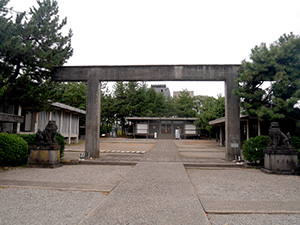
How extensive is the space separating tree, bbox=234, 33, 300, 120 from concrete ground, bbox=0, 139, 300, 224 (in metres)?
2.46

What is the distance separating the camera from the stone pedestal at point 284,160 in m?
7.05

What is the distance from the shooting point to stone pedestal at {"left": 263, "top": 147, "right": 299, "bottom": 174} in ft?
23.1

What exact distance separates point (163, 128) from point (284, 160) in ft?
101

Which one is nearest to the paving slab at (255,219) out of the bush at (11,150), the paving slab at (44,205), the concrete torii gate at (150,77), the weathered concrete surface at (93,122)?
the paving slab at (44,205)

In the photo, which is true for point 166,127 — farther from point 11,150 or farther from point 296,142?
point 11,150

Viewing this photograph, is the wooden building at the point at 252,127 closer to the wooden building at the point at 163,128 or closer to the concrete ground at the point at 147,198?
the concrete ground at the point at 147,198

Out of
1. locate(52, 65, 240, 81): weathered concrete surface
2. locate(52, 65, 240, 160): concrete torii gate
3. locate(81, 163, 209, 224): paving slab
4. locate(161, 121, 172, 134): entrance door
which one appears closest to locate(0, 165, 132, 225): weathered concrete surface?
locate(81, 163, 209, 224): paving slab

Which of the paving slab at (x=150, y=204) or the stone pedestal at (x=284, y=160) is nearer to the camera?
the paving slab at (x=150, y=204)

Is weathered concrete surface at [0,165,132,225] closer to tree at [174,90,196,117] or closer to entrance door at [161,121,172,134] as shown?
entrance door at [161,121,172,134]

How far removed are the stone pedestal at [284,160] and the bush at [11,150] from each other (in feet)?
28.3

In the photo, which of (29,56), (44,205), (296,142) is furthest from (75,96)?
(44,205)

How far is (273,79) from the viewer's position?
7926mm

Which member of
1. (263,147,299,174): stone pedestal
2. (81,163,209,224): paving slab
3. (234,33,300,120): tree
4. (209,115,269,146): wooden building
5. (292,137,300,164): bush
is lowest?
(81,163,209,224): paving slab

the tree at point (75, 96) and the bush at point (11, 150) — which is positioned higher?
the tree at point (75, 96)
